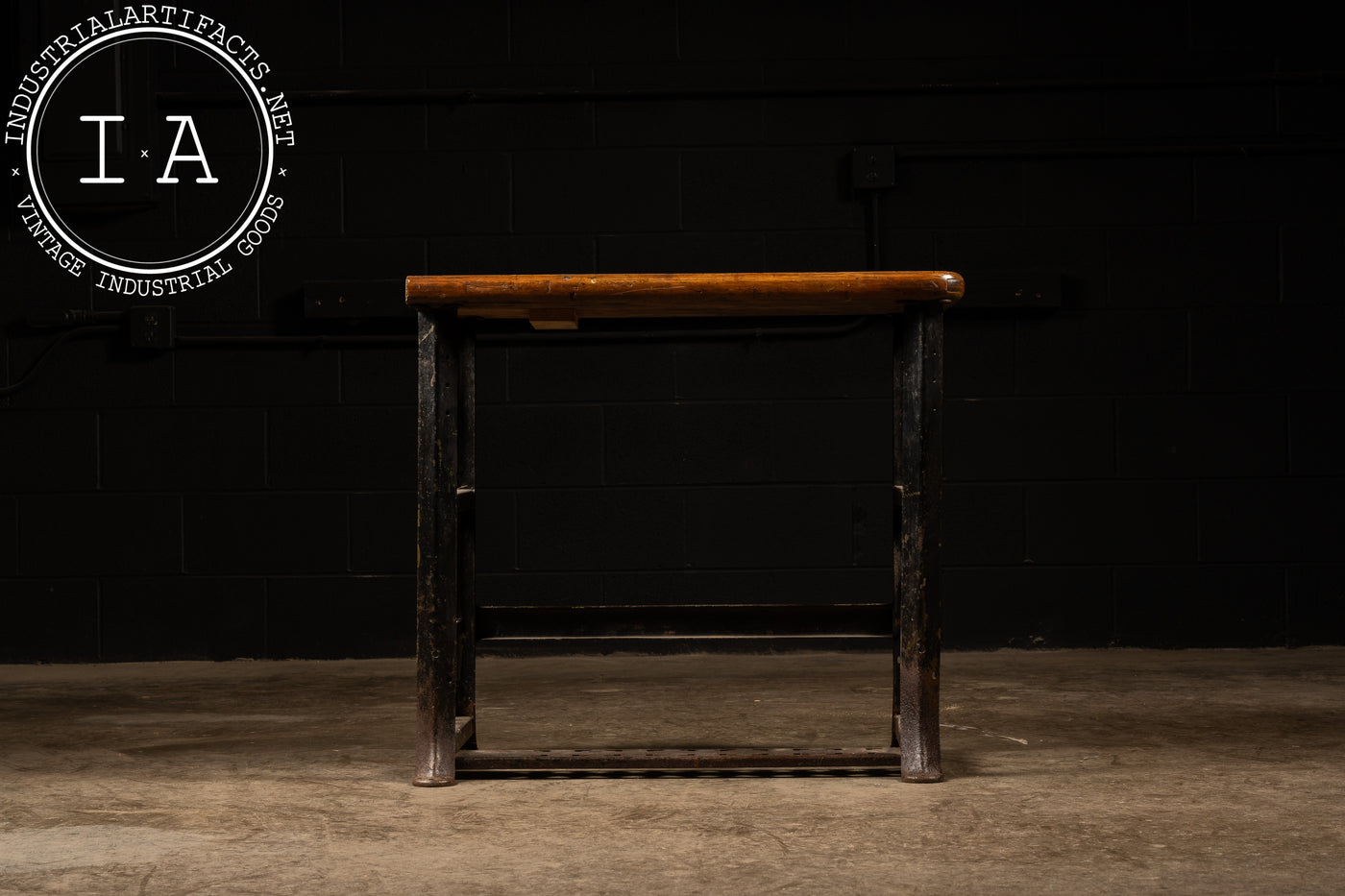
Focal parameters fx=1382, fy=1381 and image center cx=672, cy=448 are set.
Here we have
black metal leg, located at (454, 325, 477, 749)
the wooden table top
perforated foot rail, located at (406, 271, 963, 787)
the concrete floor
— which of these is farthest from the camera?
black metal leg, located at (454, 325, 477, 749)

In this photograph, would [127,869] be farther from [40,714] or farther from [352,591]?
[352,591]

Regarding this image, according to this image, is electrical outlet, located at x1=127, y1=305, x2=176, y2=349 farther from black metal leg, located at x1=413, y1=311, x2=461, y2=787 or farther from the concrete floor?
black metal leg, located at x1=413, y1=311, x2=461, y2=787

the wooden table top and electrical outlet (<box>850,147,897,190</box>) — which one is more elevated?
electrical outlet (<box>850,147,897,190</box>)

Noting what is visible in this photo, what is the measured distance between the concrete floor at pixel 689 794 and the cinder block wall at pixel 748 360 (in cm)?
45

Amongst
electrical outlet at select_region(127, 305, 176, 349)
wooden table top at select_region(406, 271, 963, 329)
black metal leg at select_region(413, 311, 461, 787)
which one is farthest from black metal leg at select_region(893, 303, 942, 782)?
electrical outlet at select_region(127, 305, 176, 349)

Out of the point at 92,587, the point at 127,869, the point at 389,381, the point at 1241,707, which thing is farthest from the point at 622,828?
the point at 92,587

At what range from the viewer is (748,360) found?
3895mm

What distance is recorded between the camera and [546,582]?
3887 millimetres

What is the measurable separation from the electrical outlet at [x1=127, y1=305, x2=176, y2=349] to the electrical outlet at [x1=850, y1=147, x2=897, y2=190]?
1.97 metres

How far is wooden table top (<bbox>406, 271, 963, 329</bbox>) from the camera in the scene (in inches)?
84.0

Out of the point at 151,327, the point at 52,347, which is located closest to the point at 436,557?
the point at 151,327

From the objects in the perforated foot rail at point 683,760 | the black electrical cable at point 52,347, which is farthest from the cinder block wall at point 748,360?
the perforated foot rail at point 683,760

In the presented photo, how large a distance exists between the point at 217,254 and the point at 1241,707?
114 inches

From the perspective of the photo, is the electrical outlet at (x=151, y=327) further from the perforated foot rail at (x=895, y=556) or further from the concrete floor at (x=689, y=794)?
the perforated foot rail at (x=895, y=556)
